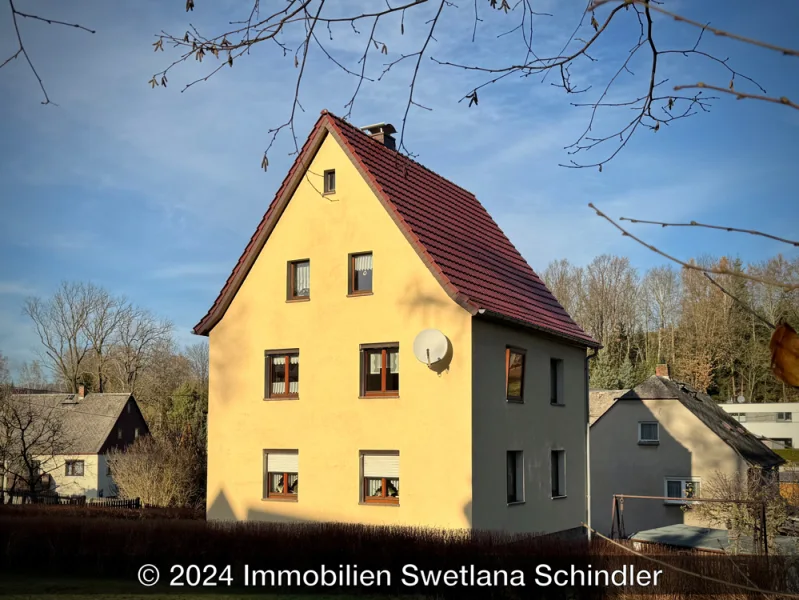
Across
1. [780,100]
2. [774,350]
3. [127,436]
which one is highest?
[780,100]

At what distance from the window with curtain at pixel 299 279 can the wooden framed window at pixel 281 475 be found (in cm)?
437

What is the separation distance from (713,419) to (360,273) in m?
25.3

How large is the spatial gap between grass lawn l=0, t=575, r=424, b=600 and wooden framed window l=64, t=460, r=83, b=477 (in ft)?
149

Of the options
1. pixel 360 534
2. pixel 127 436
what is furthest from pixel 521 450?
pixel 127 436

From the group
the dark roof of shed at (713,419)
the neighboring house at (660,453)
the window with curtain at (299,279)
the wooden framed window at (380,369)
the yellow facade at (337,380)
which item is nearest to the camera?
the yellow facade at (337,380)

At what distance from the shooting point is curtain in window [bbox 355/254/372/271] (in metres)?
22.0

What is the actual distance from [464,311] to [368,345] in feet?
9.52

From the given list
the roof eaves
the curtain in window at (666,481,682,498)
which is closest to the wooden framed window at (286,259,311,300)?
the roof eaves

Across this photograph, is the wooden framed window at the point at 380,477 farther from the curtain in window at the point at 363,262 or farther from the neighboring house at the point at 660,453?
the neighboring house at the point at 660,453

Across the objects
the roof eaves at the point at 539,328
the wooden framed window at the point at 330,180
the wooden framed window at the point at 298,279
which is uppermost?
the wooden framed window at the point at 330,180

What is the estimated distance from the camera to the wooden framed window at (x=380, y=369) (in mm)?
21219

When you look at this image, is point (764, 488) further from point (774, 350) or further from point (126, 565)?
point (774, 350)

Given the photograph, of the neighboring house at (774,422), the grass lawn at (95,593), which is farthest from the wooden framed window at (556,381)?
the neighboring house at (774,422)

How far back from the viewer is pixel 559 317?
85.1 ft
